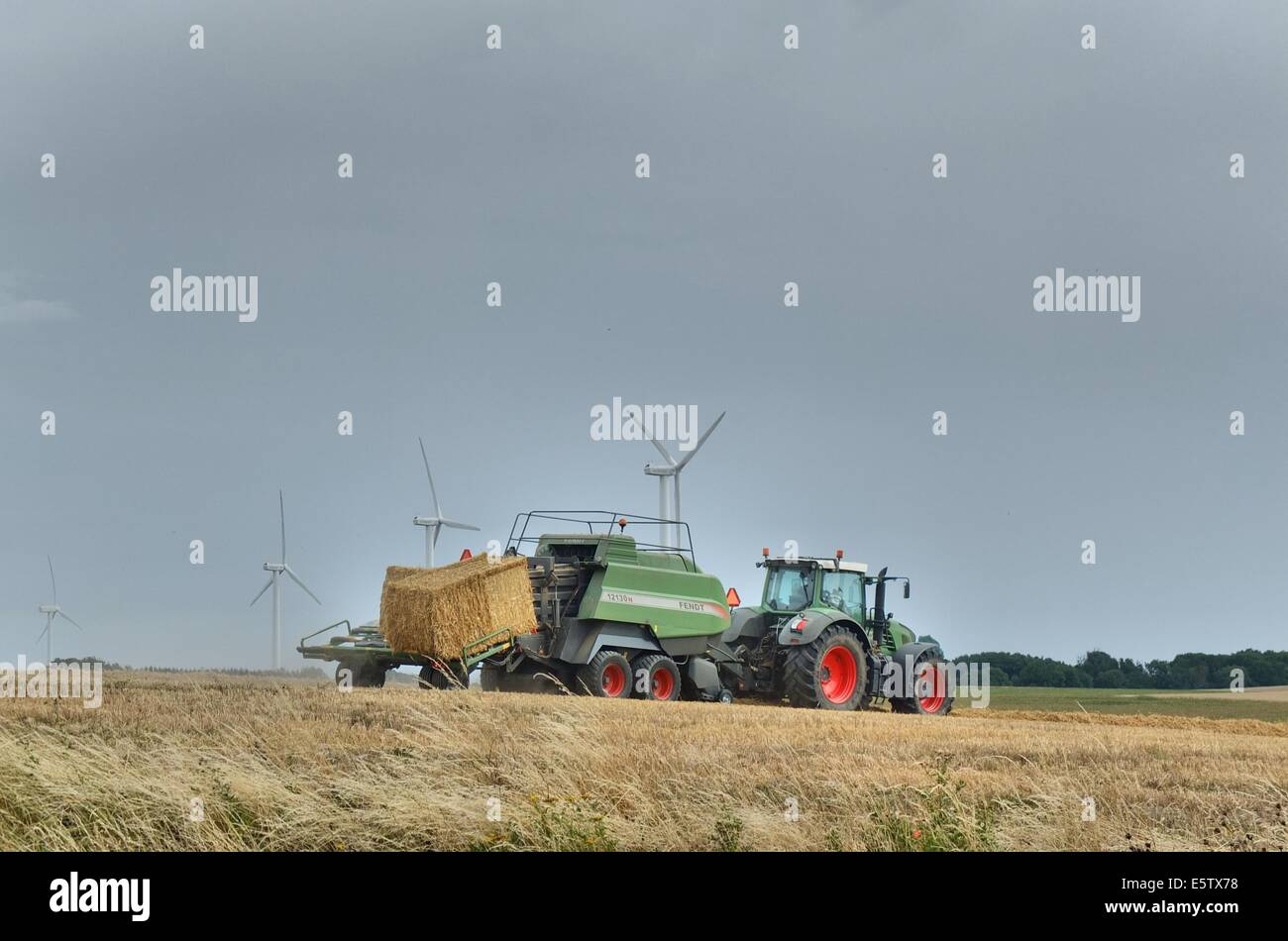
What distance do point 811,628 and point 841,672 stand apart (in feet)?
4.77

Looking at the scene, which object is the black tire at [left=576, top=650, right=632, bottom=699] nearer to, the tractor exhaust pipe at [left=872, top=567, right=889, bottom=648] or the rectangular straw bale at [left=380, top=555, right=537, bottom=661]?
→ the rectangular straw bale at [left=380, top=555, right=537, bottom=661]

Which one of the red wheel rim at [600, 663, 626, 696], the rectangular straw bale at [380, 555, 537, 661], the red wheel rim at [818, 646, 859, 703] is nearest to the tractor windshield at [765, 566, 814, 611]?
the red wheel rim at [818, 646, 859, 703]

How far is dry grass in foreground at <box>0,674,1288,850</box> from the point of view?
9180 millimetres

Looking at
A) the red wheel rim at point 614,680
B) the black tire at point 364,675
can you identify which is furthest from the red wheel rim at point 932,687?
the black tire at point 364,675

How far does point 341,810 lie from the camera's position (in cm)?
993

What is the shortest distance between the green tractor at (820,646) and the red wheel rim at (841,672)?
0.02 meters

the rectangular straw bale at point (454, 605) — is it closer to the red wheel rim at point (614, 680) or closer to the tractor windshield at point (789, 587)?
the red wheel rim at point (614, 680)

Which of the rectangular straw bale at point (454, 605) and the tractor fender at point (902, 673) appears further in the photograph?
the tractor fender at point (902, 673)

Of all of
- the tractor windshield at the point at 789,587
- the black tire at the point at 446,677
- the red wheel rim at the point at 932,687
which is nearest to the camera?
the black tire at the point at 446,677

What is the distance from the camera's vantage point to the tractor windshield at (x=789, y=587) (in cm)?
2331

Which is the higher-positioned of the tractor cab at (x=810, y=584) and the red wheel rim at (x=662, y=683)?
the tractor cab at (x=810, y=584)
